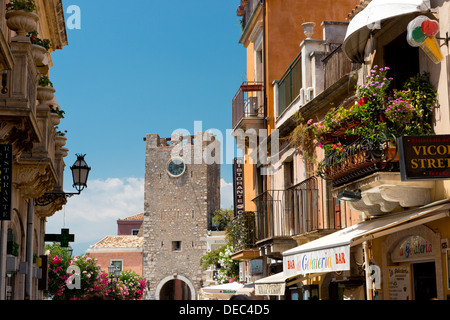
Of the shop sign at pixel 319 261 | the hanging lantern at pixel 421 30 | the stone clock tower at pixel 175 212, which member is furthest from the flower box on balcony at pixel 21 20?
the stone clock tower at pixel 175 212

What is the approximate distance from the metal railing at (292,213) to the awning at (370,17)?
3802 mm

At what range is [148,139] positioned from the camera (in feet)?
216

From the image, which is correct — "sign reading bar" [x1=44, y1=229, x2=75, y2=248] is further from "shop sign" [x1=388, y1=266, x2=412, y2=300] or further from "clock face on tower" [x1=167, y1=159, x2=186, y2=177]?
"clock face on tower" [x1=167, y1=159, x2=186, y2=177]

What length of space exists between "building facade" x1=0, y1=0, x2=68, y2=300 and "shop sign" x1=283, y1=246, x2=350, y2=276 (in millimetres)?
4442

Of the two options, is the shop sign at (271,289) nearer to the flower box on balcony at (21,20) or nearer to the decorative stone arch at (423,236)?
the decorative stone arch at (423,236)

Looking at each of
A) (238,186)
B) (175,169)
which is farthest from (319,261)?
(175,169)

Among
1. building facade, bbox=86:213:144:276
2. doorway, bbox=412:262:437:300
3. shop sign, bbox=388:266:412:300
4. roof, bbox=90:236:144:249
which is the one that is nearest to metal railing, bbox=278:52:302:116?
shop sign, bbox=388:266:412:300

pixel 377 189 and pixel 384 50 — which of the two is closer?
pixel 377 189

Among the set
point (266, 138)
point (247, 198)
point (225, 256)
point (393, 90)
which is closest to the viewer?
point (393, 90)

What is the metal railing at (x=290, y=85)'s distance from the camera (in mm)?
16219

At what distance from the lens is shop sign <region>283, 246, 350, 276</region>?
902cm
